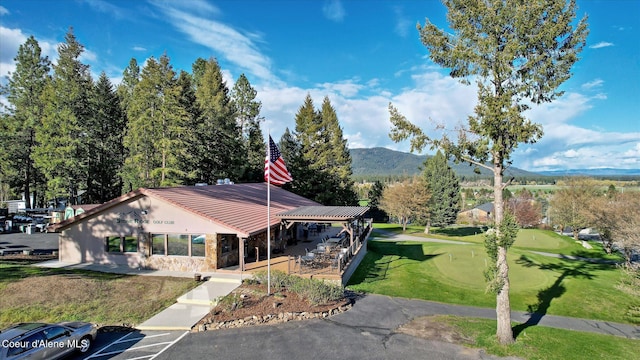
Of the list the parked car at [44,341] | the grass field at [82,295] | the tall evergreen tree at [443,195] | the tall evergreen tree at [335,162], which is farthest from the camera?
the tall evergreen tree at [443,195]

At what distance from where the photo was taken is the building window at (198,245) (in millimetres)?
18953

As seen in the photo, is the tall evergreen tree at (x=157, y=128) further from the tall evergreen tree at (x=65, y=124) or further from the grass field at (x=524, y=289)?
the grass field at (x=524, y=289)

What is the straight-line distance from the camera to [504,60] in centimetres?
1161

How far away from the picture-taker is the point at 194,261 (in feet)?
61.9

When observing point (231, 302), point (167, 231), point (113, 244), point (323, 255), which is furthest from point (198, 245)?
point (323, 255)

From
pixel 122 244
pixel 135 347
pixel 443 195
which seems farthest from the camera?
pixel 443 195

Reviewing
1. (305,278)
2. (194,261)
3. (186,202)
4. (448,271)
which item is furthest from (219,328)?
(448,271)

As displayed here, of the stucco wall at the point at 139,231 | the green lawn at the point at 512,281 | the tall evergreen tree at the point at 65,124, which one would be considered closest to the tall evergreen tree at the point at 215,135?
the tall evergreen tree at the point at 65,124

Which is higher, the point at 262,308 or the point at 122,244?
the point at 122,244

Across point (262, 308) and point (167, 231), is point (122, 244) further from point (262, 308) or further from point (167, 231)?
point (262, 308)

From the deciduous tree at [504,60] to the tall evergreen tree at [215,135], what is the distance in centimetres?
3274

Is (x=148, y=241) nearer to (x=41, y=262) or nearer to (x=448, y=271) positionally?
(x=41, y=262)

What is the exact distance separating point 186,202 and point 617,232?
34307mm

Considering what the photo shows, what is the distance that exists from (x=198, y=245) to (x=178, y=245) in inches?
48.5
